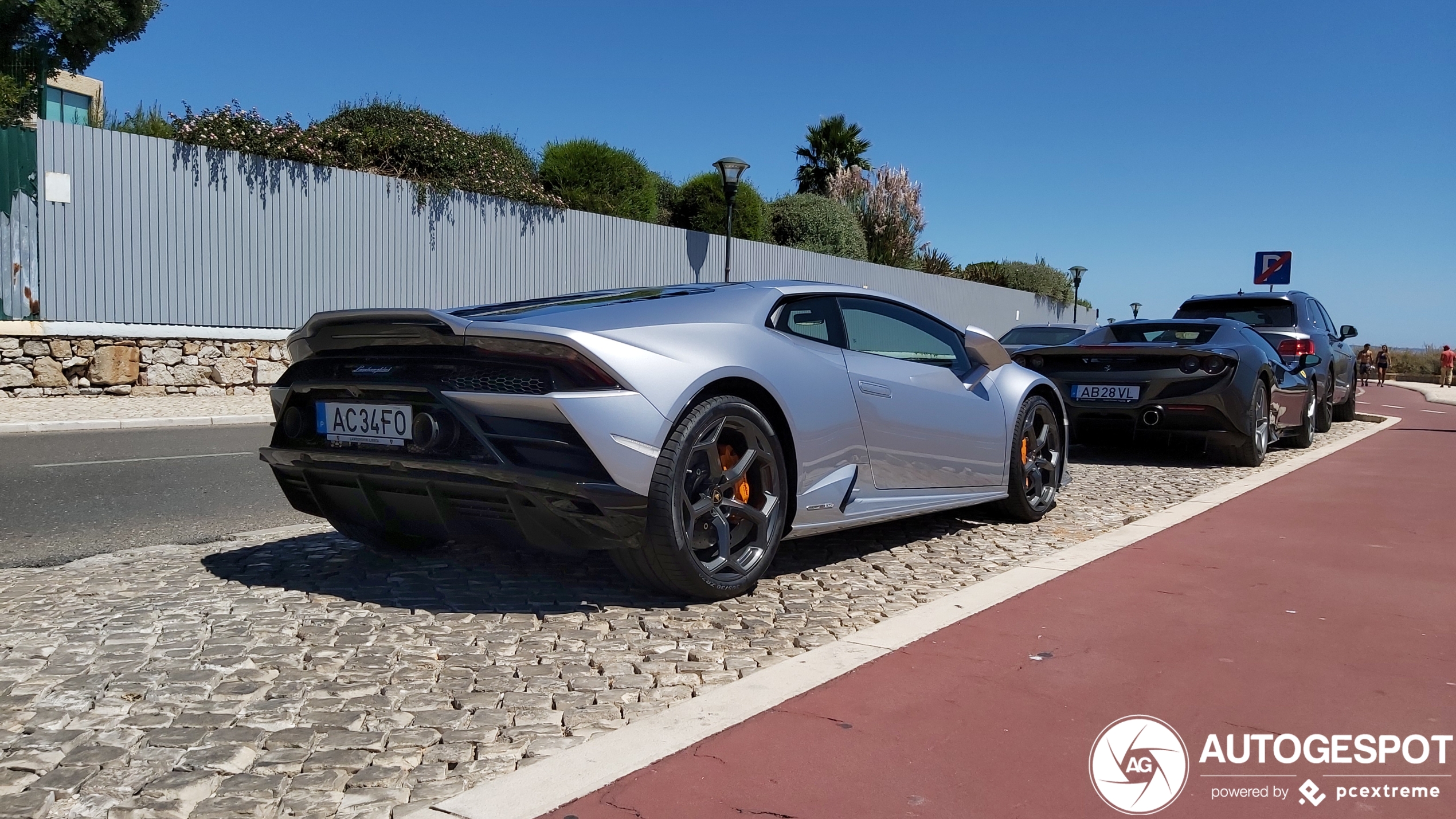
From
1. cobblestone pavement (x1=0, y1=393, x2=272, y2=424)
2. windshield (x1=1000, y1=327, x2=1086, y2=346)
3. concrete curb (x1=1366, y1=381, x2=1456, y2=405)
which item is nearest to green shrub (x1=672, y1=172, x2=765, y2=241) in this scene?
windshield (x1=1000, y1=327, x2=1086, y2=346)

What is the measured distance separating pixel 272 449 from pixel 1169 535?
4246mm

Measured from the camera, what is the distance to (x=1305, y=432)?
10695mm

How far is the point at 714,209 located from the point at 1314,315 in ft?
44.4

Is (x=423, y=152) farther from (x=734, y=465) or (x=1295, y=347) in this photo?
(x=734, y=465)

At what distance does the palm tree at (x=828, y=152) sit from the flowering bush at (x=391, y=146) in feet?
81.3

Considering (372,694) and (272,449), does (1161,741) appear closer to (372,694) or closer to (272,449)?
(372,694)

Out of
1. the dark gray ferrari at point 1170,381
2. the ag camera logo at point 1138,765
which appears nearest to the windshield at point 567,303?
the ag camera logo at point 1138,765

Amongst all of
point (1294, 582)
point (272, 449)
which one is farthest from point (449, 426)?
point (1294, 582)

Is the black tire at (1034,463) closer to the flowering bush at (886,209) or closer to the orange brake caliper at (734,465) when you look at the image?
the orange brake caliper at (734,465)

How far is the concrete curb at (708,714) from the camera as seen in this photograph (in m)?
2.22

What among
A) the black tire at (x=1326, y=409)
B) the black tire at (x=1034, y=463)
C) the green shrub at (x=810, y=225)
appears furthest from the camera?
the green shrub at (x=810, y=225)

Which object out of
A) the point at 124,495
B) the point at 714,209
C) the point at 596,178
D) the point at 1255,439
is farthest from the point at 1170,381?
the point at 714,209

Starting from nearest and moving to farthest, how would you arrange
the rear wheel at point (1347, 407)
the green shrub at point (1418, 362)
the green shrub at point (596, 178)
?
the rear wheel at point (1347, 407) < the green shrub at point (596, 178) < the green shrub at point (1418, 362)

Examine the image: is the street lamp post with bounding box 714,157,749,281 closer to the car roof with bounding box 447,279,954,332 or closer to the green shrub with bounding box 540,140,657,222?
the green shrub with bounding box 540,140,657,222
